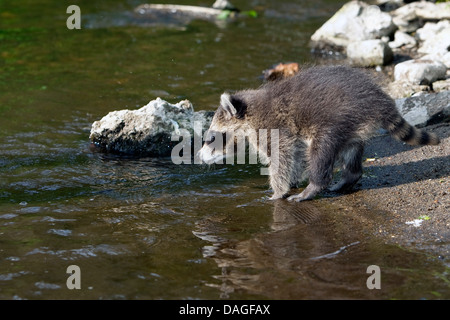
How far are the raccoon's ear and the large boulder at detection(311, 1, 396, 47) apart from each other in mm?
7260

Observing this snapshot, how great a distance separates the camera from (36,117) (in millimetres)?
11094

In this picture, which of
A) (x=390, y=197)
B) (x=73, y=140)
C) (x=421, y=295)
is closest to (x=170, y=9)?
(x=73, y=140)

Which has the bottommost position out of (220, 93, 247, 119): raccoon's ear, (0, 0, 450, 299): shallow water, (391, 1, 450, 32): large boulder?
(0, 0, 450, 299): shallow water

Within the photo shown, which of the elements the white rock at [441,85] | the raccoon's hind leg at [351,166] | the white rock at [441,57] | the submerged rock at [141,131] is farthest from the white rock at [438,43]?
the submerged rock at [141,131]

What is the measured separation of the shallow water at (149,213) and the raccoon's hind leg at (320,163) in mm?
303

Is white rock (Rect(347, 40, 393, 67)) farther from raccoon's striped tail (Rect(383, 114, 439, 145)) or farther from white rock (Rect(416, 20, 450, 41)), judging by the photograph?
raccoon's striped tail (Rect(383, 114, 439, 145))

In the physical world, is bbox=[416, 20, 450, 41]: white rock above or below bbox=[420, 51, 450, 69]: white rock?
above

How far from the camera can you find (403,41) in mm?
14352

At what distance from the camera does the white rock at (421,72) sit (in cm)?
1125

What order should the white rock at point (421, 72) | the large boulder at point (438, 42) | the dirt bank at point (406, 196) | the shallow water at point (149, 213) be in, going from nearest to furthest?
the shallow water at point (149, 213)
the dirt bank at point (406, 196)
the white rock at point (421, 72)
the large boulder at point (438, 42)

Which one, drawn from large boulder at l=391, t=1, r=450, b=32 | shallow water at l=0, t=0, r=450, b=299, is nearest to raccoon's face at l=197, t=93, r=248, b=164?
shallow water at l=0, t=0, r=450, b=299

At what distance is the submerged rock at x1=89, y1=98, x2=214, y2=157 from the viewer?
985 cm

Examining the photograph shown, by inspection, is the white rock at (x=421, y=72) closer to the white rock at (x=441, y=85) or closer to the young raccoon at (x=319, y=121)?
the white rock at (x=441, y=85)

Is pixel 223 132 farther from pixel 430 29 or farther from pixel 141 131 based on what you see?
pixel 430 29
